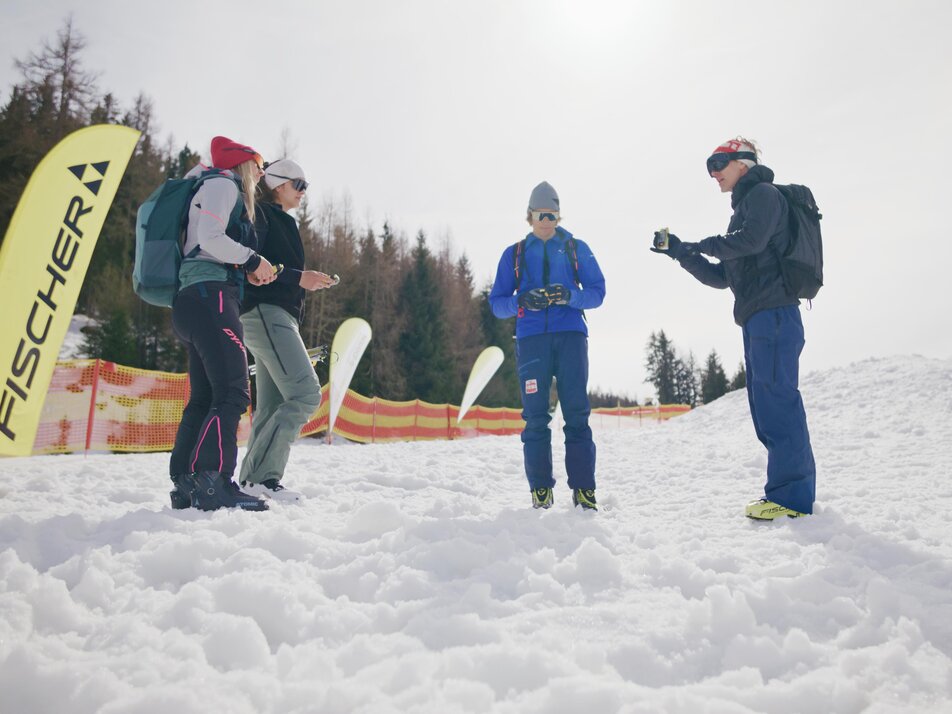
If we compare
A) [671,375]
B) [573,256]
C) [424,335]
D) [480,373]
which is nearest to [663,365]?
[671,375]

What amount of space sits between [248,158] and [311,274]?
765mm

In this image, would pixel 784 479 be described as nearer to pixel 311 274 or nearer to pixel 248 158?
pixel 311 274

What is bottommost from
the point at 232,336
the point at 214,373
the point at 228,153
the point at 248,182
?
the point at 214,373

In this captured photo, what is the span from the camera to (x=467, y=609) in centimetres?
167

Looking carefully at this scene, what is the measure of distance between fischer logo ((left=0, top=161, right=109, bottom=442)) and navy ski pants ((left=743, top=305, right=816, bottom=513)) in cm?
439

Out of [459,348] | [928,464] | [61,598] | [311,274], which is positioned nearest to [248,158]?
[311,274]

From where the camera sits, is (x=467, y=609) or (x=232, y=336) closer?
(x=467, y=609)

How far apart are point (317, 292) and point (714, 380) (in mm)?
56982

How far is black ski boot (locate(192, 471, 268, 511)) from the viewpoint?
2.83 metres

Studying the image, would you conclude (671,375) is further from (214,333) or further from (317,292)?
(214,333)

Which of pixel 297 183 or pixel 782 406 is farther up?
pixel 297 183

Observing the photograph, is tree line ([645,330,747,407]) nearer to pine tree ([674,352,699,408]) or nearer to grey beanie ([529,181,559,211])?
pine tree ([674,352,699,408])

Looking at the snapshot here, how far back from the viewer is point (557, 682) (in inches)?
48.4

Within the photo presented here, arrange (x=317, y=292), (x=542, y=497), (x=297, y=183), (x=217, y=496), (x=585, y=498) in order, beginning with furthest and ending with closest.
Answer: (x=317, y=292) → (x=297, y=183) → (x=542, y=497) → (x=585, y=498) → (x=217, y=496)
